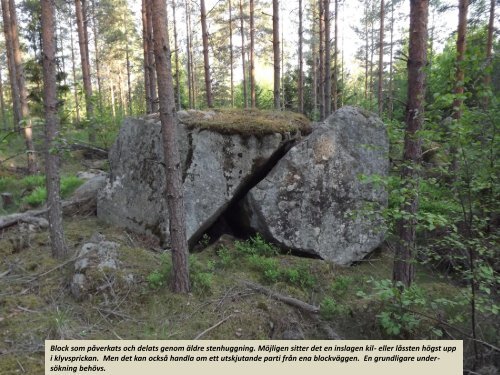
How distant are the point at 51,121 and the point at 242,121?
3282mm

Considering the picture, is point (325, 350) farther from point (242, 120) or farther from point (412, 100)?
point (242, 120)

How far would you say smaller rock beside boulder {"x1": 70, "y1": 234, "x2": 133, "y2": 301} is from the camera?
4785 millimetres

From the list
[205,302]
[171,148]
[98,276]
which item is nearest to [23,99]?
[98,276]

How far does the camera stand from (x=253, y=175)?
22.9 ft

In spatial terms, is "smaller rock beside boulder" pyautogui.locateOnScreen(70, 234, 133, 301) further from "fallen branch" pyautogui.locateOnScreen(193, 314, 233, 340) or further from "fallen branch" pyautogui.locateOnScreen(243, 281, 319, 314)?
"fallen branch" pyautogui.locateOnScreen(243, 281, 319, 314)

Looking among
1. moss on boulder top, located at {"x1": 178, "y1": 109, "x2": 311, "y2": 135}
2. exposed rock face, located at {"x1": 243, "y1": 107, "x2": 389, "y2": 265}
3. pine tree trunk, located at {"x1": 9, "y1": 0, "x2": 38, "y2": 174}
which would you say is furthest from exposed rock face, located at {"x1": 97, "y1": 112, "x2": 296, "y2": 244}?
pine tree trunk, located at {"x1": 9, "y1": 0, "x2": 38, "y2": 174}

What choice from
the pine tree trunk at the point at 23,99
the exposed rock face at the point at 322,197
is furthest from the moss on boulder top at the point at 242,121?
the pine tree trunk at the point at 23,99

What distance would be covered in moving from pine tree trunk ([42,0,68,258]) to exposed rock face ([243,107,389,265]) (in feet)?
10.6

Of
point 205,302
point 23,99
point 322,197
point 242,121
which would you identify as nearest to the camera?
point 205,302

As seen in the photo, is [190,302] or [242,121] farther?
[242,121]

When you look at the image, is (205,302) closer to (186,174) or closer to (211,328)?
(211,328)

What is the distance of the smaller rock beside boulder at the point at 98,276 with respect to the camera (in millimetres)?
4785

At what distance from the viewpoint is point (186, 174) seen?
642 centimetres

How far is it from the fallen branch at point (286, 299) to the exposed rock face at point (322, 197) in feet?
4.55
